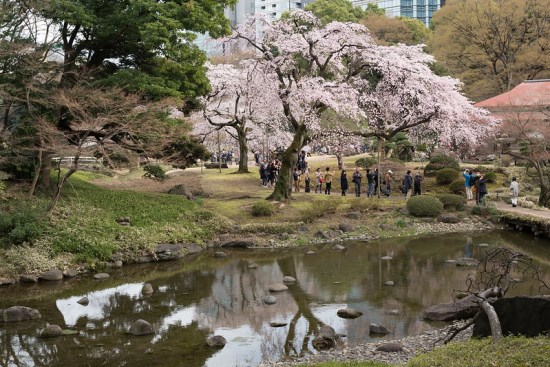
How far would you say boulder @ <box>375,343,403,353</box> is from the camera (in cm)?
1088

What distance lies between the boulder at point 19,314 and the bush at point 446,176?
24.1m

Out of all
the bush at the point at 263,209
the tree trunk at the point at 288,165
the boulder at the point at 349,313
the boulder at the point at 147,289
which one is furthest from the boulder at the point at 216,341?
the tree trunk at the point at 288,165

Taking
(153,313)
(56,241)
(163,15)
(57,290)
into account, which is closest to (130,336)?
(153,313)

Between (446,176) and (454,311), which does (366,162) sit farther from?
(454,311)

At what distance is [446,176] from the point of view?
32.6 m

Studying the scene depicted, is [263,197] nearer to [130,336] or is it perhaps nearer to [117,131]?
[117,131]

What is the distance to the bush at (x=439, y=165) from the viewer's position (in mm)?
34344

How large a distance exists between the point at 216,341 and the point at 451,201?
17548mm

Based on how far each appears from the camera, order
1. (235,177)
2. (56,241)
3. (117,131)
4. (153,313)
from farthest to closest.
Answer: (235,177), (117,131), (56,241), (153,313)

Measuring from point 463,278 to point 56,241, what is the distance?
12748mm

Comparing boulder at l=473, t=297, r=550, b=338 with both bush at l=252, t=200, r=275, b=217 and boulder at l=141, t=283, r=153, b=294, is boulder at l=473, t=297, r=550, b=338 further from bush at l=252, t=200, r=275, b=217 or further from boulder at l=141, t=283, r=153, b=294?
bush at l=252, t=200, r=275, b=217

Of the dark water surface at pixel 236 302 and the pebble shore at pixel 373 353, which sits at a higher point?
the pebble shore at pixel 373 353

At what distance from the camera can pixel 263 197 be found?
93.7 ft

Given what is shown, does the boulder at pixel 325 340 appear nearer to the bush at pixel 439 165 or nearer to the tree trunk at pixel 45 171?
the tree trunk at pixel 45 171
